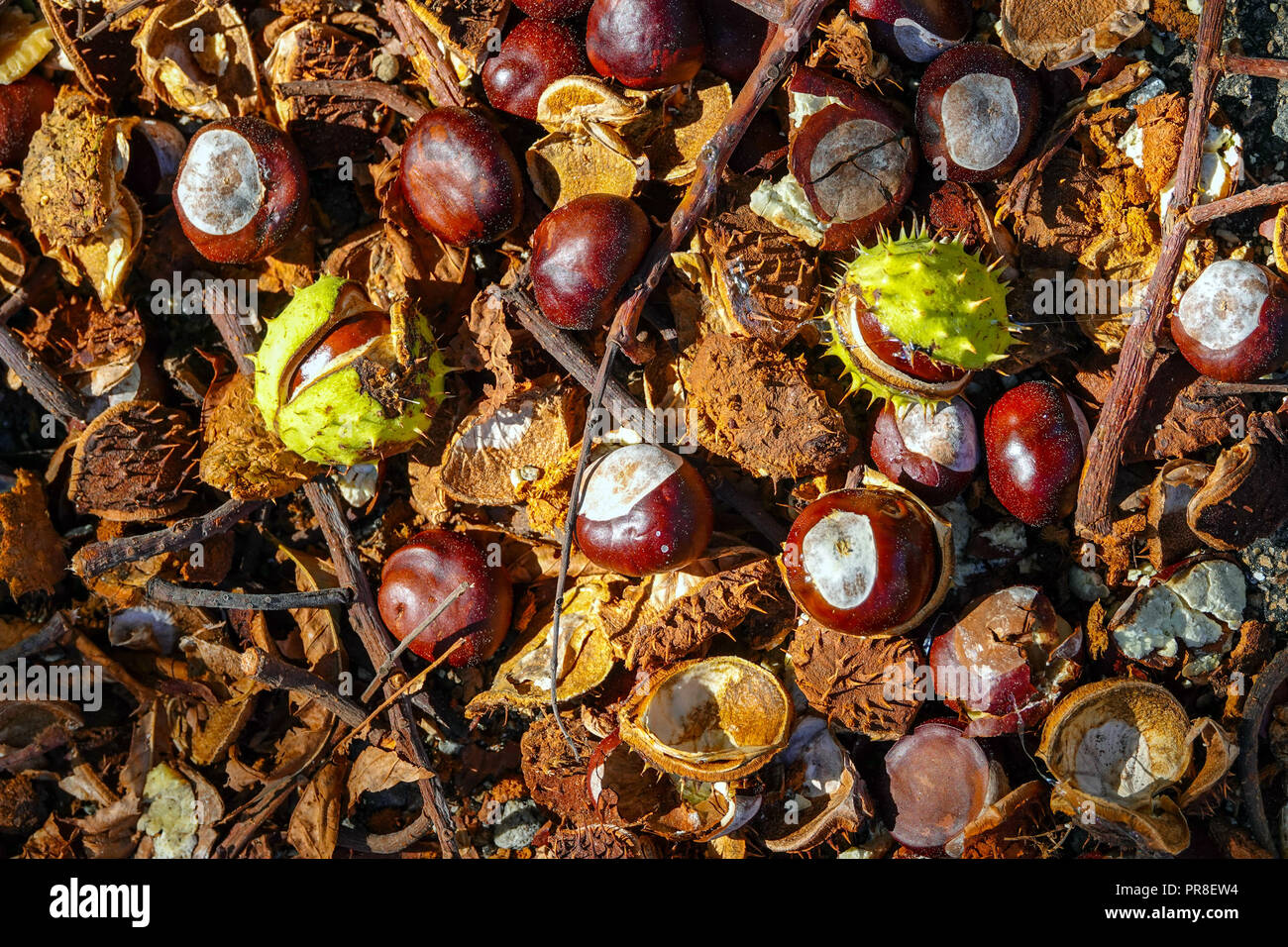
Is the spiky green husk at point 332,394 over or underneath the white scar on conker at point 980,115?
underneath

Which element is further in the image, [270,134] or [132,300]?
[132,300]

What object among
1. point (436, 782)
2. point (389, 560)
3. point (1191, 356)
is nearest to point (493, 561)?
point (389, 560)

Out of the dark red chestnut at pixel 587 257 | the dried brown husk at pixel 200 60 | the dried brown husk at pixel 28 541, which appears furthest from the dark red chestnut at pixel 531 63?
the dried brown husk at pixel 28 541

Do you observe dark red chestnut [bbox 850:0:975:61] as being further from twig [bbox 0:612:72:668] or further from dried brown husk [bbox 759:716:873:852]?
twig [bbox 0:612:72:668]

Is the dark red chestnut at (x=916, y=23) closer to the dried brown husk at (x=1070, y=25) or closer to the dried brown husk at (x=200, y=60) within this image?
the dried brown husk at (x=1070, y=25)

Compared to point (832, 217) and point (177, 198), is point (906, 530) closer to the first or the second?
point (832, 217)

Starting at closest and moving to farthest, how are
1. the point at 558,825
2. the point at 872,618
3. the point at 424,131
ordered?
the point at 872,618 < the point at 424,131 < the point at 558,825

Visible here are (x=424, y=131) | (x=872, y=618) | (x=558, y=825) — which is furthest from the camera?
(x=558, y=825)

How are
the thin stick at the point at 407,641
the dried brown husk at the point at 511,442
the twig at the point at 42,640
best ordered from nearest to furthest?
1. the thin stick at the point at 407,641
2. the dried brown husk at the point at 511,442
3. the twig at the point at 42,640
